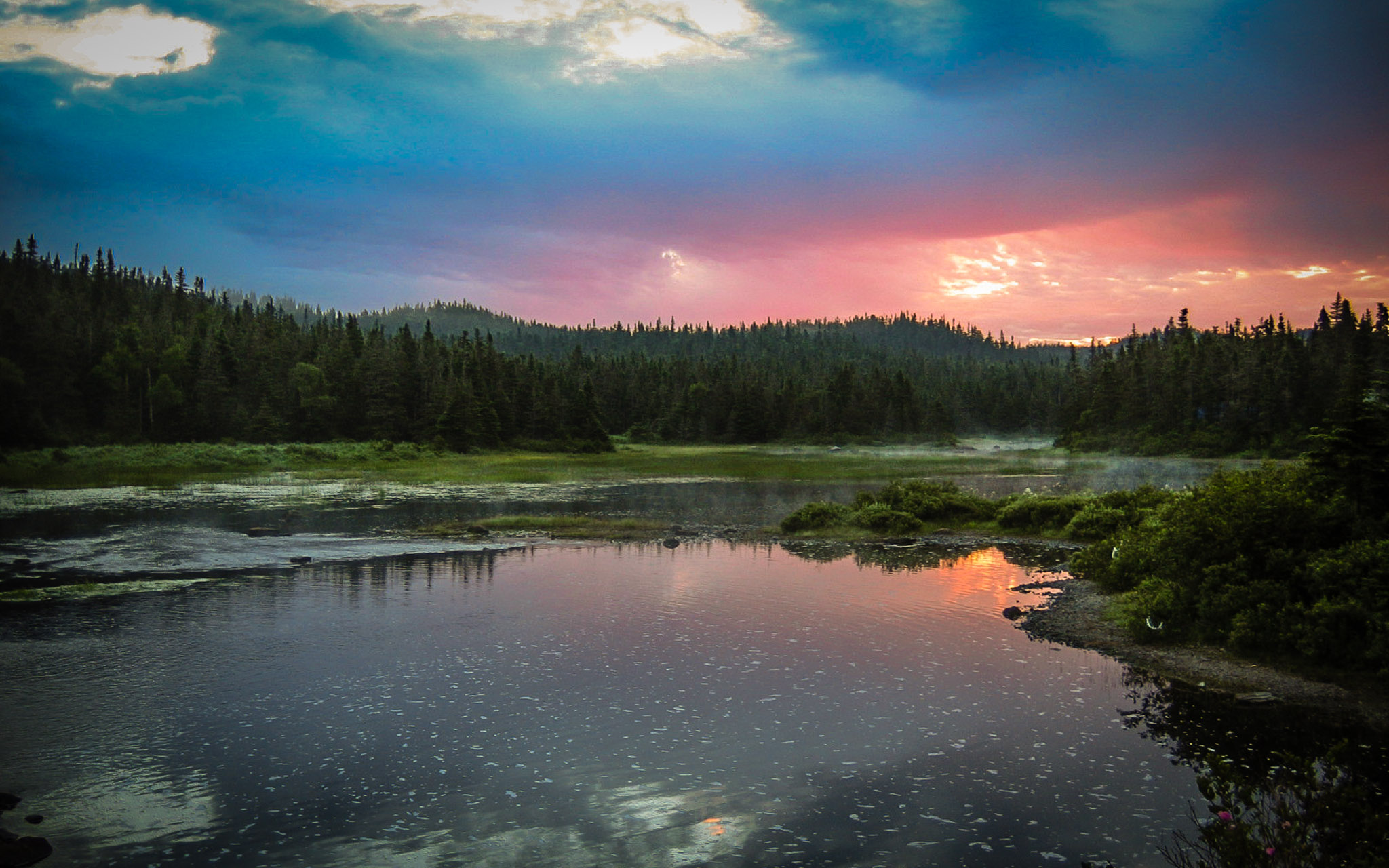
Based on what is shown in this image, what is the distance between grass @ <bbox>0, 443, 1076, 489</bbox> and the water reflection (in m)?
53.0

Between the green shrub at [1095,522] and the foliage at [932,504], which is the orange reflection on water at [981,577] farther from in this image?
the foliage at [932,504]

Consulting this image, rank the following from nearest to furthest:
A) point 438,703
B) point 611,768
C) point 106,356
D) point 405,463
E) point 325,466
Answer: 1. point 611,768
2. point 438,703
3. point 325,466
4. point 405,463
5. point 106,356

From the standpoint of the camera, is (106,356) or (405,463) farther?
(106,356)

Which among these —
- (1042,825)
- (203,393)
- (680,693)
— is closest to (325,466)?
(203,393)

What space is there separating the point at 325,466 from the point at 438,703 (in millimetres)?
79115

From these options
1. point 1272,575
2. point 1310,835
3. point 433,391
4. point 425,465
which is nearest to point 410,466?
point 425,465

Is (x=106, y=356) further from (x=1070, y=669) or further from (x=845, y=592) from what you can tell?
(x=1070, y=669)

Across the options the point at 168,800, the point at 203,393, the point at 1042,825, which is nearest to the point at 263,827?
the point at 168,800

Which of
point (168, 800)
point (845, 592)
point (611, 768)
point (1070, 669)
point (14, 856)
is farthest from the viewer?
point (845, 592)

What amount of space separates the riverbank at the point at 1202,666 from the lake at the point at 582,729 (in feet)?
2.86

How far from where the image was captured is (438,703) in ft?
53.7

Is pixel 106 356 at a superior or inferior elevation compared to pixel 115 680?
superior

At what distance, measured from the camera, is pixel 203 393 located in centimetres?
11881

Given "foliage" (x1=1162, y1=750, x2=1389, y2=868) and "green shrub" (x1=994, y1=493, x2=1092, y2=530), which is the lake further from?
"green shrub" (x1=994, y1=493, x2=1092, y2=530)
